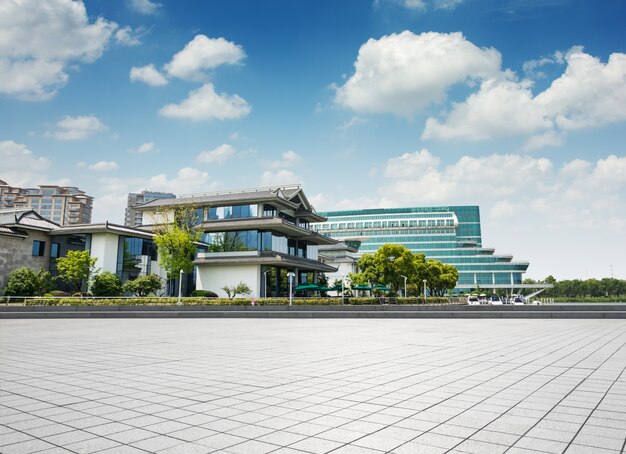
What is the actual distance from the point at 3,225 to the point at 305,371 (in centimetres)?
5032

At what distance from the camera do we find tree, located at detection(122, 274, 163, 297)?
46.9m

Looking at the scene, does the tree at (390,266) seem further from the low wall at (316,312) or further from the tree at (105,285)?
the tree at (105,285)

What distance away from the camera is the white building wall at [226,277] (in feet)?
164

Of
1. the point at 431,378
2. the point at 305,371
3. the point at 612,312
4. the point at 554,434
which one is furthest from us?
the point at 612,312

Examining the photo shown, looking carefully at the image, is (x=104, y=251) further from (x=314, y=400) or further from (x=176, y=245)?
(x=314, y=400)

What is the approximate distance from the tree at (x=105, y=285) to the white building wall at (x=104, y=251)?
3.35m

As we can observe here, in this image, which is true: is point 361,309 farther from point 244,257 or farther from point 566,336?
point 244,257

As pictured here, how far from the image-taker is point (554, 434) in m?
4.84

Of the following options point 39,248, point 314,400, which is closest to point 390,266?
point 39,248

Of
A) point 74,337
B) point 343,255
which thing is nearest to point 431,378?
point 74,337

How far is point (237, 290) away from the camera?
48.4 m

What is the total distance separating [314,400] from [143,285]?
4475 centimetres

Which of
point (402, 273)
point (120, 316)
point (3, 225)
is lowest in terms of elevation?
point (120, 316)

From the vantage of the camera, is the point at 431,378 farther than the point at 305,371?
No
